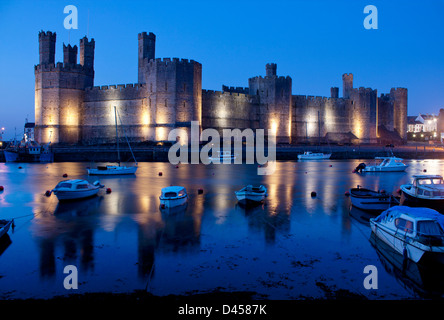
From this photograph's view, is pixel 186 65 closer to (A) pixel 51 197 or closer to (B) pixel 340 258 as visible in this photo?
(A) pixel 51 197

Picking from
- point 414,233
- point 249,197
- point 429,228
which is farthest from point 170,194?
point 429,228

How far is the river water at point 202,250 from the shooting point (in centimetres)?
749

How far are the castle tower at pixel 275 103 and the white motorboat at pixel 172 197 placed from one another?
31.4 meters

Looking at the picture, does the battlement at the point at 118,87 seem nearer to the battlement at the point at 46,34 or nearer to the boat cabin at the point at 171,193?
the battlement at the point at 46,34

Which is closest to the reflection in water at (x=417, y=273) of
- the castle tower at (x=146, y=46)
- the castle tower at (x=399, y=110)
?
the castle tower at (x=146, y=46)

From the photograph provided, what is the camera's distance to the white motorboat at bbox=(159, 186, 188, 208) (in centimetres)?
1484

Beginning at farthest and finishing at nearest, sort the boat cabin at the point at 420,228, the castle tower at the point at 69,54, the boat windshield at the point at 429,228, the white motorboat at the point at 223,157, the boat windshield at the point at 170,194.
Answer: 1. the castle tower at the point at 69,54
2. the white motorboat at the point at 223,157
3. the boat windshield at the point at 170,194
4. the boat windshield at the point at 429,228
5. the boat cabin at the point at 420,228

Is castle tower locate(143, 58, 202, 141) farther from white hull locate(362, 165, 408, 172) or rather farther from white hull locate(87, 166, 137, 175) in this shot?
white hull locate(362, 165, 408, 172)

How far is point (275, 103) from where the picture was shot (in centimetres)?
4581

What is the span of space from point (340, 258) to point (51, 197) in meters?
13.5

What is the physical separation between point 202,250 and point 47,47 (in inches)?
1537

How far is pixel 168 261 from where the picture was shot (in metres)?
8.80
